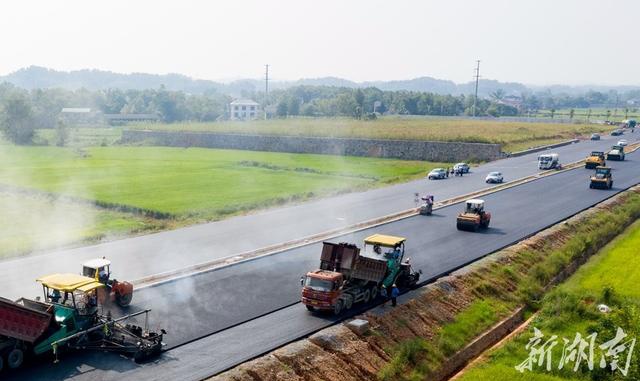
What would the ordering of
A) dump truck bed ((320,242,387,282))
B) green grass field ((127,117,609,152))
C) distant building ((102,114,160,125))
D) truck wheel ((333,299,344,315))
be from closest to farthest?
truck wheel ((333,299,344,315))
dump truck bed ((320,242,387,282))
green grass field ((127,117,609,152))
distant building ((102,114,160,125))

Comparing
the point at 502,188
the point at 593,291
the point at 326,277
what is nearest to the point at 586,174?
the point at 502,188

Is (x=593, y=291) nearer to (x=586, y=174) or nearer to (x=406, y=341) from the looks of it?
(x=406, y=341)

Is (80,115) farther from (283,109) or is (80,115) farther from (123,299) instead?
(123,299)

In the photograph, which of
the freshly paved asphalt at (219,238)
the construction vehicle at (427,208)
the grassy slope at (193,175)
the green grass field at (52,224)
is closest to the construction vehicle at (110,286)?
the freshly paved asphalt at (219,238)

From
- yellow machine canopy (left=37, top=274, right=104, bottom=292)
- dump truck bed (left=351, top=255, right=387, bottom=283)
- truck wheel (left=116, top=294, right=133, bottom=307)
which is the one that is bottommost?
truck wheel (left=116, top=294, right=133, bottom=307)

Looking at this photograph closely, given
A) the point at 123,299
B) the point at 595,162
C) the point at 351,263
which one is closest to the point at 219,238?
the point at 123,299

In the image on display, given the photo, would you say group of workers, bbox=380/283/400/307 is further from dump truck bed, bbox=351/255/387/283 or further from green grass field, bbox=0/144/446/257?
green grass field, bbox=0/144/446/257

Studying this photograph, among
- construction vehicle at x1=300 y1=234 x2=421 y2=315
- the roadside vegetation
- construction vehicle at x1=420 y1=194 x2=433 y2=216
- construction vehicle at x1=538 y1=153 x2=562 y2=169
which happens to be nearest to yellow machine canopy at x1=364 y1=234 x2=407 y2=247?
construction vehicle at x1=300 y1=234 x2=421 y2=315
